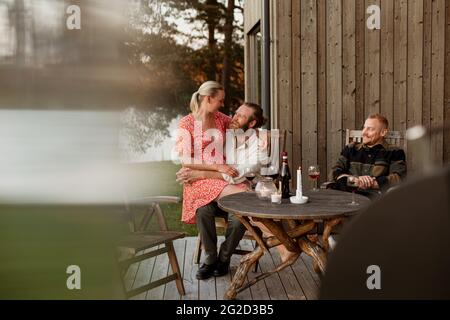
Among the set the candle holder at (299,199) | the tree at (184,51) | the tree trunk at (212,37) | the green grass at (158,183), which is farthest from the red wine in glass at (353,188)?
the tree trunk at (212,37)

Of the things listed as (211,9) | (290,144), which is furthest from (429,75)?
(211,9)

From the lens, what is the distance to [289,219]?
2561mm

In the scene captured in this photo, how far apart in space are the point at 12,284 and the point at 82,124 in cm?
27

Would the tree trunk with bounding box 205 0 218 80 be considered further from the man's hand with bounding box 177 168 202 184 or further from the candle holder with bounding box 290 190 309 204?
the candle holder with bounding box 290 190 309 204

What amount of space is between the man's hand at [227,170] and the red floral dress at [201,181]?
64 mm

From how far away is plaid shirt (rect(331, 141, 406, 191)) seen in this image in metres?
3.23

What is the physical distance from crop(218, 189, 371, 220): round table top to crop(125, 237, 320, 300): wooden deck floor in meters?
0.41

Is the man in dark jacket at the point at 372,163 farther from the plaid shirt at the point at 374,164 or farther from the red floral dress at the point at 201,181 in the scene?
the red floral dress at the point at 201,181

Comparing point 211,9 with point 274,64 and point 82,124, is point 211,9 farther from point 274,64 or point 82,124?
point 82,124

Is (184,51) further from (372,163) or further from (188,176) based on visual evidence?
(372,163)

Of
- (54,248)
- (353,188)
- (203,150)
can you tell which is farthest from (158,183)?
(54,248)

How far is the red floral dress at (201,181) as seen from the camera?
10.7 ft

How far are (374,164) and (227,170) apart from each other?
0.94m

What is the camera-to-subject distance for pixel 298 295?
2.88 meters
